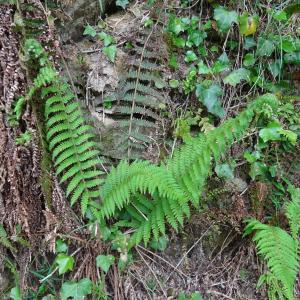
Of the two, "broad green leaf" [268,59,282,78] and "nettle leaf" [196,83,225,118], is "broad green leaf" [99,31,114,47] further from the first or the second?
"broad green leaf" [268,59,282,78]

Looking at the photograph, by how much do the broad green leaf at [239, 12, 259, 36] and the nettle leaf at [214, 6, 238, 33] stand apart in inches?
2.2

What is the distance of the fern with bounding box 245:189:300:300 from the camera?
249cm

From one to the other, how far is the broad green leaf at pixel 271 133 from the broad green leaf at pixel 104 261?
1.42 metres

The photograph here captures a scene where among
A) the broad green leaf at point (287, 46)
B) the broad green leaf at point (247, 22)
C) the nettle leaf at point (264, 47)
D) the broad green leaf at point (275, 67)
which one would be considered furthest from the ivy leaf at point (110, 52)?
the broad green leaf at point (287, 46)

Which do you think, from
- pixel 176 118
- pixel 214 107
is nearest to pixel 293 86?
pixel 214 107

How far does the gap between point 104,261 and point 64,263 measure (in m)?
0.24

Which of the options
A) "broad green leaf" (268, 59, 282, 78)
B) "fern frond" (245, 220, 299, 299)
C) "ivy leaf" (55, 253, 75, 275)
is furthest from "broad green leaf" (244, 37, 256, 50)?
"ivy leaf" (55, 253, 75, 275)

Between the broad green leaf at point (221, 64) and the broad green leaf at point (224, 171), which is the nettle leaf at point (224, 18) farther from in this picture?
the broad green leaf at point (224, 171)

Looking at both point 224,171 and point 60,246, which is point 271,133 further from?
point 60,246

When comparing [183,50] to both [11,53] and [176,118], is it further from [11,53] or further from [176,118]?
[11,53]

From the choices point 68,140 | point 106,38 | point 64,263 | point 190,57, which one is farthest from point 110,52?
point 64,263

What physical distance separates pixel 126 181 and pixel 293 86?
1831 millimetres

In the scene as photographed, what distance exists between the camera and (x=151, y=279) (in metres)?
2.68

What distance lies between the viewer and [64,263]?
7.99ft
